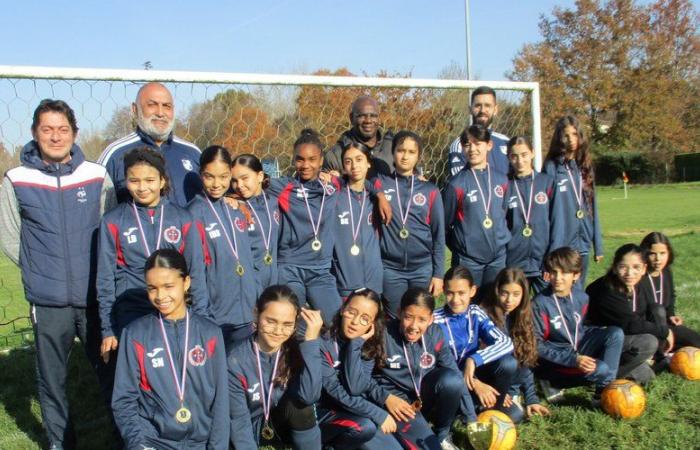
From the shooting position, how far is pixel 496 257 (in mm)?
4832

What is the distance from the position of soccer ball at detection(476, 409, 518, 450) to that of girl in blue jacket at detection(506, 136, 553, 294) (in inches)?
55.2

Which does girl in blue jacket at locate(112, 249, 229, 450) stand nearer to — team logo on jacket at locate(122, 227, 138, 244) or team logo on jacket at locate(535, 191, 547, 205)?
team logo on jacket at locate(122, 227, 138, 244)

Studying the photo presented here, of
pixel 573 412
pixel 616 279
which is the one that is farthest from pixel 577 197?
pixel 573 412

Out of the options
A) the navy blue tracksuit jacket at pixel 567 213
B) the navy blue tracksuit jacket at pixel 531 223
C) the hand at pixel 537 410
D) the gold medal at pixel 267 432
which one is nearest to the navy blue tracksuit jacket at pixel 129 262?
the gold medal at pixel 267 432

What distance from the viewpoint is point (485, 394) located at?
4129mm

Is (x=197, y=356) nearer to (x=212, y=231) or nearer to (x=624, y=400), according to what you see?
(x=212, y=231)

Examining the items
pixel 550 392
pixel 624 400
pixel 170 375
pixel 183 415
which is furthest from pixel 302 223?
pixel 624 400

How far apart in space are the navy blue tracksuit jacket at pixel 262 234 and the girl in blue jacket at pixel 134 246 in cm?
57

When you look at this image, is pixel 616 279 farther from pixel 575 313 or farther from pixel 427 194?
pixel 427 194

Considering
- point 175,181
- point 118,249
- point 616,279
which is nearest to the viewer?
point 118,249

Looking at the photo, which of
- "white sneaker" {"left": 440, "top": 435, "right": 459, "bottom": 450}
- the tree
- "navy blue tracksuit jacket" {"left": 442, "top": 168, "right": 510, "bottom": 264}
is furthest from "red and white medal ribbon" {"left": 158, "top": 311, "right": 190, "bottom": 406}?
the tree

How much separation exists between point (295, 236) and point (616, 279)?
8.04ft

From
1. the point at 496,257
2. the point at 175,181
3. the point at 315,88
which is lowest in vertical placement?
the point at 496,257

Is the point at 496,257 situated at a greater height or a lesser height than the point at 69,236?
lesser
